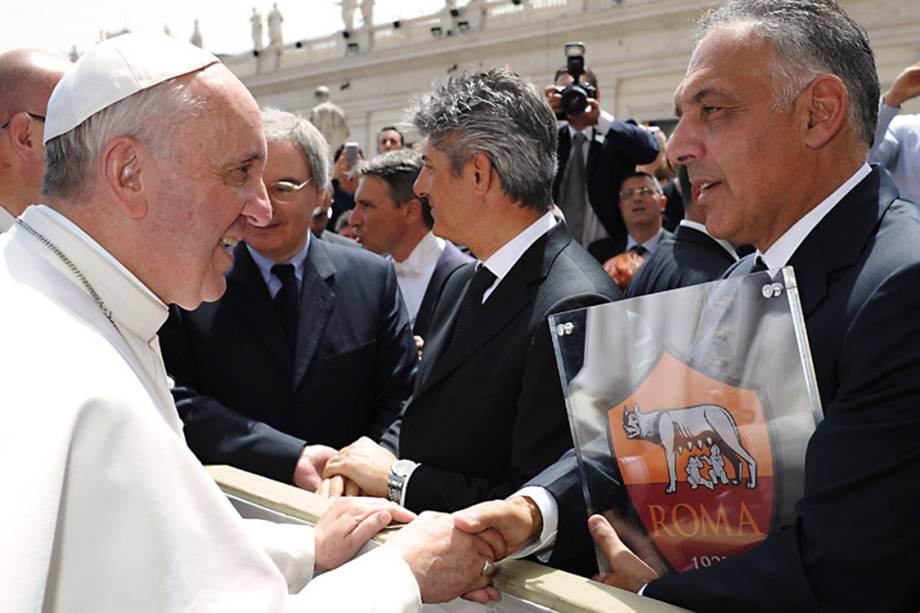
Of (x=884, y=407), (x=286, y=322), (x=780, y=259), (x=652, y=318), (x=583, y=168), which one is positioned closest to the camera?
(x=884, y=407)

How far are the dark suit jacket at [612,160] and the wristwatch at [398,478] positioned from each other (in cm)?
348

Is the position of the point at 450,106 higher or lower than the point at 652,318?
higher

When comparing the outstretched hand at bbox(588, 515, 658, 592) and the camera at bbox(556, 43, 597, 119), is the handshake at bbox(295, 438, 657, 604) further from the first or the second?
the camera at bbox(556, 43, 597, 119)

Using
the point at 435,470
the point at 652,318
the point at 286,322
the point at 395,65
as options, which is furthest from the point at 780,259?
the point at 395,65

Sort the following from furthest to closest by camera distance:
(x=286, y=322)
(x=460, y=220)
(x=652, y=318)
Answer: (x=286, y=322)
(x=460, y=220)
(x=652, y=318)

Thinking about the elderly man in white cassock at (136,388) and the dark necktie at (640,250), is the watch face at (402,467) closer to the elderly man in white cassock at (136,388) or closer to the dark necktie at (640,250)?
the elderly man in white cassock at (136,388)

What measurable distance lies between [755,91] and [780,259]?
14.8 inches

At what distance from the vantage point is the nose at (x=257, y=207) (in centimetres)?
189

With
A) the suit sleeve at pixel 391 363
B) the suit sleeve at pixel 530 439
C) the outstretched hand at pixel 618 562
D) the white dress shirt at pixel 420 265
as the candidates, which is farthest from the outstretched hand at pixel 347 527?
the white dress shirt at pixel 420 265

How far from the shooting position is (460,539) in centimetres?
186

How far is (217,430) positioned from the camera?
302cm

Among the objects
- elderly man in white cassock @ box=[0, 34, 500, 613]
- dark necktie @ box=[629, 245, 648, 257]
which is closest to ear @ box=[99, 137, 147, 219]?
elderly man in white cassock @ box=[0, 34, 500, 613]

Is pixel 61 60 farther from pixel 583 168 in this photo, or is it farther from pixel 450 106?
pixel 583 168

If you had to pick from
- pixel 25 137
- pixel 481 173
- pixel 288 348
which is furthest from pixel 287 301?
pixel 25 137
